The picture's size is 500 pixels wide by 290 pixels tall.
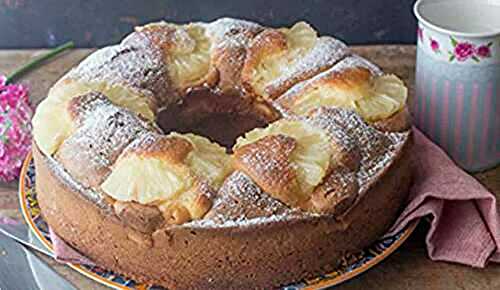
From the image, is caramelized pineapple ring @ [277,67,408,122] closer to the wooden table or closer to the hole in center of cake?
the hole in center of cake

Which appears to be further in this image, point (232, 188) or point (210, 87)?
point (210, 87)

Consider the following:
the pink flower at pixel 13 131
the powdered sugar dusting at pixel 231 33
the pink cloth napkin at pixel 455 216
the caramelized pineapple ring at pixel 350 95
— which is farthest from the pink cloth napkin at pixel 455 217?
the powdered sugar dusting at pixel 231 33

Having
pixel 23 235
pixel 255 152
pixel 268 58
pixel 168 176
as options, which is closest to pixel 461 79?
pixel 268 58

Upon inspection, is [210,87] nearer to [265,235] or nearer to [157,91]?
[157,91]

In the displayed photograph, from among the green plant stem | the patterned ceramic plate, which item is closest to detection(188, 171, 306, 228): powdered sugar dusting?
the patterned ceramic plate

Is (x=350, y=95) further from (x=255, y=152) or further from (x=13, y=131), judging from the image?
(x=13, y=131)


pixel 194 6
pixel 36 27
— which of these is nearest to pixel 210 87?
pixel 194 6
